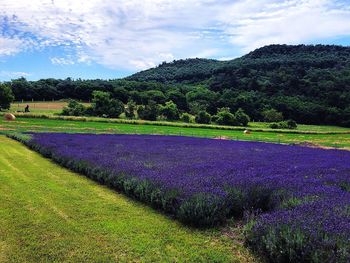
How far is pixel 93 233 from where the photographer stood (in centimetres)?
746

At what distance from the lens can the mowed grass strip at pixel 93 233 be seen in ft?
21.0

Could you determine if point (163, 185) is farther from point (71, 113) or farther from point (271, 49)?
point (271, 49)

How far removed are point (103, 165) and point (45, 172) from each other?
274 centimetres

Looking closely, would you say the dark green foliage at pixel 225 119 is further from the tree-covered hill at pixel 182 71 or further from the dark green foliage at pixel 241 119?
the tree-covered hill at pixel 182 71

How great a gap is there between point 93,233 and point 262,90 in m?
111

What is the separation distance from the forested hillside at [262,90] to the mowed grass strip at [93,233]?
261ft

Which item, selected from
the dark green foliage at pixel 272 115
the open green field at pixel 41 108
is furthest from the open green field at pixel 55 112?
the dark green foliage at pixel 272 115

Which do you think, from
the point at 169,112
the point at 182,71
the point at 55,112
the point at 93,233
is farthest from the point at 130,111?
the point at 182,71

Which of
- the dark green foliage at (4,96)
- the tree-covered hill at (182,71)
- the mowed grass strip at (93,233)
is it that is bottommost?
the mowed grass strip at (93,233)

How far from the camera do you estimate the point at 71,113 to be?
74.7 metres

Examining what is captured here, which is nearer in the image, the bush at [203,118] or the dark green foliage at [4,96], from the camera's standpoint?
the dark green foliage at [4,96]

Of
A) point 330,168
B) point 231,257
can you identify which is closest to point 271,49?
point 330,168

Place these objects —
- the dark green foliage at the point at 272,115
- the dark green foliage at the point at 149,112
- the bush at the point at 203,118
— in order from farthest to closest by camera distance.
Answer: the dark green foliage at the point at 272,115 < the bush at the point at 203,118 < the dark green foliage at the point at 149,112

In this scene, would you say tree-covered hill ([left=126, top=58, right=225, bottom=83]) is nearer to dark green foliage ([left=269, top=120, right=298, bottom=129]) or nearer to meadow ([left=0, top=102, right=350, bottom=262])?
dark green foliage ([left=269, top=120, right=298, bottom=129])
